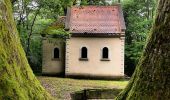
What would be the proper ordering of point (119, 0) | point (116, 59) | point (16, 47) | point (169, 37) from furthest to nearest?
1. point (119, 0)
2. point (116, 59)
3. point (16, 47)
4. point (169, 37)

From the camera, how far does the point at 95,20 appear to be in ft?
109

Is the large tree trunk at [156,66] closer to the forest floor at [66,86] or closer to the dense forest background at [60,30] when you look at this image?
the forest floor at [66,86]

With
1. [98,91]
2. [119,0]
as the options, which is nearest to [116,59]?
[119,0]

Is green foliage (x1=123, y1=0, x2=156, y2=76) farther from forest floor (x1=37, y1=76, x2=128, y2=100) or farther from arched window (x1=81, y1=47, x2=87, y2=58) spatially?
forest floor (x1=37, y1=76, x2=128, y2=100)

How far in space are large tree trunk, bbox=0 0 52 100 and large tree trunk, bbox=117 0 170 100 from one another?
1.16 m

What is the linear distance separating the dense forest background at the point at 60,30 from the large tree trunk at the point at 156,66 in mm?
25508

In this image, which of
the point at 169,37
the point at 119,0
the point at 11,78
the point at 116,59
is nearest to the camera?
the point at 169,37

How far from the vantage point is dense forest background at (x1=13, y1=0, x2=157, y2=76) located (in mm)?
33000

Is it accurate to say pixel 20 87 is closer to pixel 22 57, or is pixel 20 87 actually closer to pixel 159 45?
pixel 22 57

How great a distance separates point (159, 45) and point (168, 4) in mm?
471

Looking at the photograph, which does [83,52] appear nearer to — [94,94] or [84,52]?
[84,52]

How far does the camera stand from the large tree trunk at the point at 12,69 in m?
4.33

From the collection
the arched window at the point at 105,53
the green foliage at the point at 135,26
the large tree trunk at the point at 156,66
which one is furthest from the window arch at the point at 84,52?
the large tree trunk at the point at 156,66

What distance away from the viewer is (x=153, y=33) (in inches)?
173
